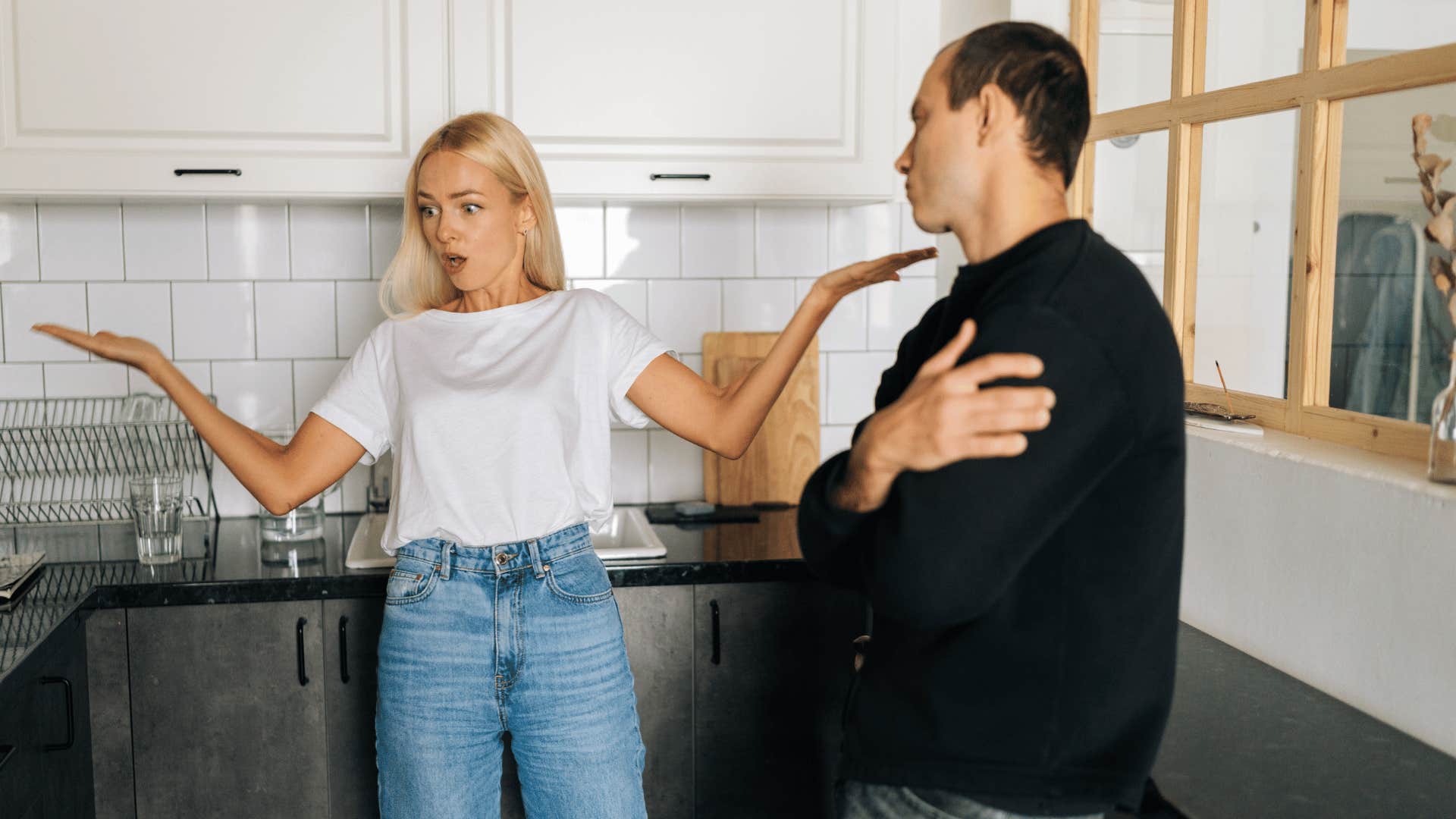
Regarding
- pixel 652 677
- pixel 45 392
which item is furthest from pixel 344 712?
pixel 45 392

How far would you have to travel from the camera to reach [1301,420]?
1882 mm

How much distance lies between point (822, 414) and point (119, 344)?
5.29 ft

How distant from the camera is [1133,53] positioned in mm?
2404

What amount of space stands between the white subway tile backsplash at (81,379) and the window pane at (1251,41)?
2.27 metres

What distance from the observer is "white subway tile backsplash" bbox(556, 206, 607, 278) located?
8.84 feet

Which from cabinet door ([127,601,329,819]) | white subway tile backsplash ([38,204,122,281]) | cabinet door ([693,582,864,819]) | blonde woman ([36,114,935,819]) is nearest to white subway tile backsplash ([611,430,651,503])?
cabinet door ([693,582,864,819])

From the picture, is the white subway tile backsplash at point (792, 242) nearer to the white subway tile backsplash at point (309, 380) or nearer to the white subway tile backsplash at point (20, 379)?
the white subway tile backsplash at point (309, 380)

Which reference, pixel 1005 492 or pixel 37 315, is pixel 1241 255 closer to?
pixel 1005 492

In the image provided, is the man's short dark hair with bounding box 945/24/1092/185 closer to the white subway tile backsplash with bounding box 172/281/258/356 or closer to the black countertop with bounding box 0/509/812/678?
the black countertop with bounding box 0/509/812/678

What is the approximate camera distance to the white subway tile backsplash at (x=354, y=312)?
2648 mm

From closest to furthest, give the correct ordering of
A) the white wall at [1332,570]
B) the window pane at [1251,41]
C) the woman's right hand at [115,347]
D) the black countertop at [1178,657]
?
the black countertop at [1178,657], the white wall at [1332,570], the woman's right hand at [115,347], the window pane at [1251,41]

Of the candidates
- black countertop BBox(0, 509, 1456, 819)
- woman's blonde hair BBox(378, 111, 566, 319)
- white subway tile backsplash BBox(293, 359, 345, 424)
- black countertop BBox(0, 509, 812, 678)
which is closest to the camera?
black countertop BBox(0, 509, 1456, 819)

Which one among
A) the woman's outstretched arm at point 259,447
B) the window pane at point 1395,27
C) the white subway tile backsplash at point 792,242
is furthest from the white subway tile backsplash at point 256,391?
the window pane at point 1395,27

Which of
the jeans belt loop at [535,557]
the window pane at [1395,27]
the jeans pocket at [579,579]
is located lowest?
the jeans pocket at [579,579]
